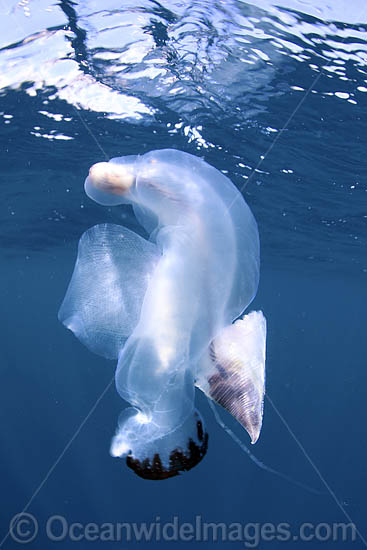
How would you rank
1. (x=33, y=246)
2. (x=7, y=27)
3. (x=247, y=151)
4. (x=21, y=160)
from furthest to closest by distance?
(x=33, y=246)
(x=21, y=160)
(x=247, y=151)
(x=7, y=27)

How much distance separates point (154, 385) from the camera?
218 cm

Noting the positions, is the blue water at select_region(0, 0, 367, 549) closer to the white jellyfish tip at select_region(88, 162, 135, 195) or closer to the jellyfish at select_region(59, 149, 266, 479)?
the jellyfish at select_region(59, 149, 266, 479)

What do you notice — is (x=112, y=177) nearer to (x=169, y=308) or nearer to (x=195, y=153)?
(x=169, y=308)

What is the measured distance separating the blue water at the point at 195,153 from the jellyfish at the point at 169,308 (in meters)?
2.29

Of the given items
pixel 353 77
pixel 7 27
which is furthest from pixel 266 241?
pixel 7 27

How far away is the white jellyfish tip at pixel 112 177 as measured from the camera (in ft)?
7.33

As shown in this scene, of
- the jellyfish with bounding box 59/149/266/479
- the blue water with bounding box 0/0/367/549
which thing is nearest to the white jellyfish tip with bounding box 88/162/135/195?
the jellyfish with bounding box 59/149/266/479

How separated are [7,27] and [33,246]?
16.7 m

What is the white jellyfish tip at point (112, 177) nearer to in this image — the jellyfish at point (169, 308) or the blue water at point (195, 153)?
the jellyfish at point (169, 308)

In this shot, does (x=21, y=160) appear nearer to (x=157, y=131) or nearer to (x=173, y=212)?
(x=157, y=131)

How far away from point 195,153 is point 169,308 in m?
7.93

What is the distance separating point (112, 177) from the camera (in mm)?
2240

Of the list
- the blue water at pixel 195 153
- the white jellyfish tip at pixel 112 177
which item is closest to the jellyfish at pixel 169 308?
the white jellyfish tip at pixel 112 177

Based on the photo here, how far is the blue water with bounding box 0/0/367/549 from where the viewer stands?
559 centimetres
